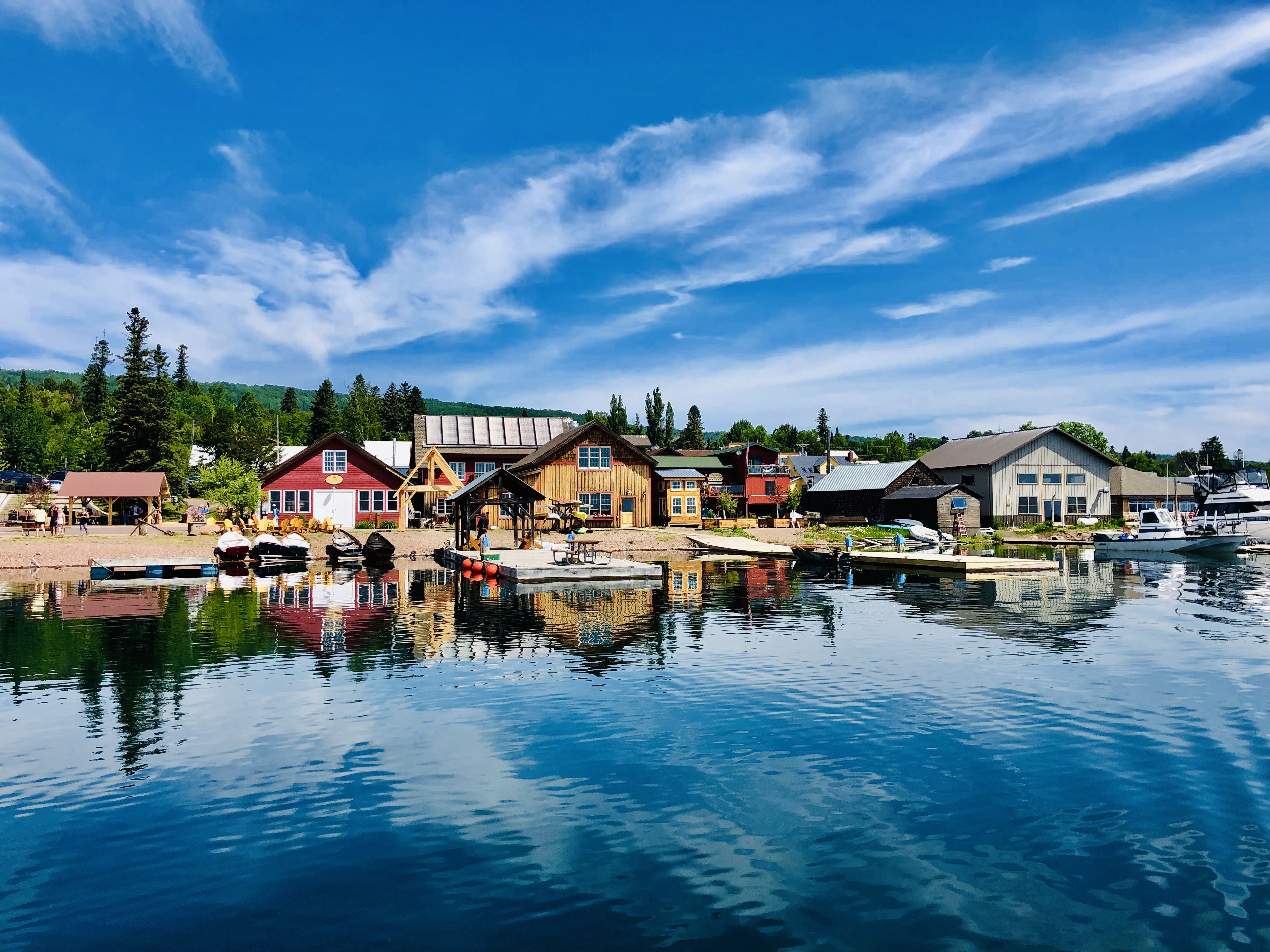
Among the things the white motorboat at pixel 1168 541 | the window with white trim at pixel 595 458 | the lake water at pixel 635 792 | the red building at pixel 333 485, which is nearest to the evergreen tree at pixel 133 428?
the red building at pixel 333 485

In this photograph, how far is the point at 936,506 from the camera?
7400cm

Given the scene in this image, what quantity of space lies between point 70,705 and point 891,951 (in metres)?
16.1

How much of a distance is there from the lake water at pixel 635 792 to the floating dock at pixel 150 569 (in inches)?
894

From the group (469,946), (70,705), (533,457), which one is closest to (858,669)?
(469,946)

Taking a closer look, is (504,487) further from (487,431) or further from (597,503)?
(487,431)

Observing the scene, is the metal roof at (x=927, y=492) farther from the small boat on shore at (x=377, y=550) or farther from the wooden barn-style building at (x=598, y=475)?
the small boat on shore at (x=377, y=550)

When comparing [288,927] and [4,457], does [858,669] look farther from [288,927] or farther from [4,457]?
[4,457]

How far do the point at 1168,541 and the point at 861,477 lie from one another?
94.6 feet

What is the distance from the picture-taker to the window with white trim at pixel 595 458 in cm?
7194

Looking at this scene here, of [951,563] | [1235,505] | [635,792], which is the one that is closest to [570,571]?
[951,563]

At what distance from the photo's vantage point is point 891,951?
7.64 metres

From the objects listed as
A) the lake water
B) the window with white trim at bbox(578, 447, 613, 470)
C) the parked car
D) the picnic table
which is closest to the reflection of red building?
the lake water

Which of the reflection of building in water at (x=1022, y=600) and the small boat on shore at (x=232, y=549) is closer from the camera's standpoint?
the reflection of building in water at (x=1022, y=600)

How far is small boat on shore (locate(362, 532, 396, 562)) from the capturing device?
5375 cm
